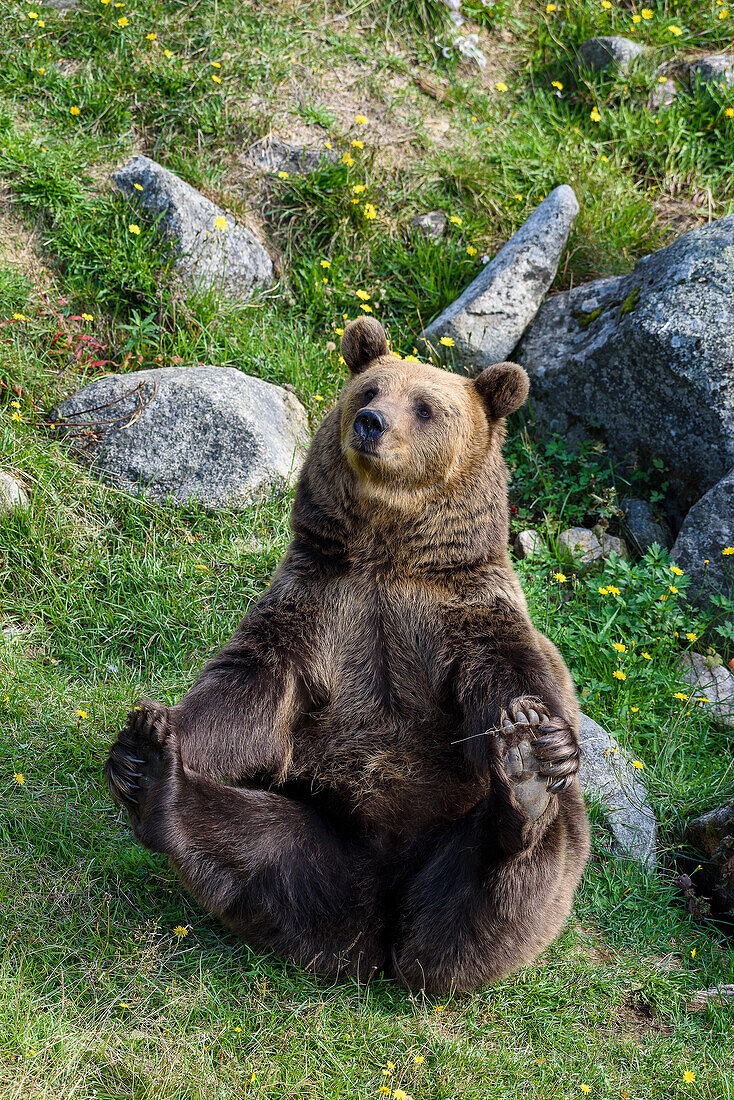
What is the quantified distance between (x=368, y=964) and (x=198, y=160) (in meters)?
6.34

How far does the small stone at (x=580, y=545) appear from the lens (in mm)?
6223

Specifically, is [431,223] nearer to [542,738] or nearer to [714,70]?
[714,70]

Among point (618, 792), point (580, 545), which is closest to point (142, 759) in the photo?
point (618, 792)

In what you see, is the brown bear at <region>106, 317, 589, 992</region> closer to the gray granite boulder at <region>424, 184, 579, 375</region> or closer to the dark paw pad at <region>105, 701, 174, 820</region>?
the dark paw pad at <region>105, 701, 174, 820</region>

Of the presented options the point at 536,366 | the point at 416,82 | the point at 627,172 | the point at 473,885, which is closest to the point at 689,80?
the point at 627,172

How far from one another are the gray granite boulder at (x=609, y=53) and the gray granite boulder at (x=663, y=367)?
10.1 feet

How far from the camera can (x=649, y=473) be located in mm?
6520

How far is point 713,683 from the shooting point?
5.52m

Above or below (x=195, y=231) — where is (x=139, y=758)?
above

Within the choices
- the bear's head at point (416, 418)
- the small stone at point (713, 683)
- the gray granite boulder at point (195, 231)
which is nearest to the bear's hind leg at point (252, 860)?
the bear's head at point (416, 418)

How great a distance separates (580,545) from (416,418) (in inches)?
103

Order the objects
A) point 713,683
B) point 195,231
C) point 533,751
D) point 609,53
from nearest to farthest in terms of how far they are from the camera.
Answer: point 533,751, point 713,683, point 195,231, point 609,53

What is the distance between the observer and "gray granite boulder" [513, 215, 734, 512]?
613 centimetres

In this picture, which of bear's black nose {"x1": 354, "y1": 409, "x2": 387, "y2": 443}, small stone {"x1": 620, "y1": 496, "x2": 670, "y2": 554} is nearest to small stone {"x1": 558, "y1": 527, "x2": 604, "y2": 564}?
small stone {"x1": 620, "y1": 496, "x2": 670, "y2": 554}
